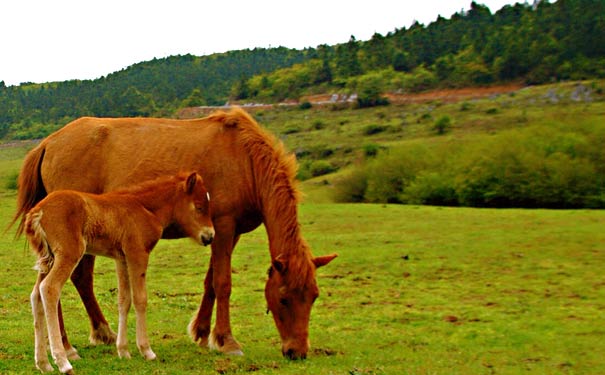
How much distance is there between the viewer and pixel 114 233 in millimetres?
6902

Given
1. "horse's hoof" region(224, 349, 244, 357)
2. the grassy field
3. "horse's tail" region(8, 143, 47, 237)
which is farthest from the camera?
"horse's tail" region(8, 143, 47, 237)

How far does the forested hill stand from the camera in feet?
286

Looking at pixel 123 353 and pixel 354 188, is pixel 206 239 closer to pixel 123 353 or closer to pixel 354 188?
pixel 123 353

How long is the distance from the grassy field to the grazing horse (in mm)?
567

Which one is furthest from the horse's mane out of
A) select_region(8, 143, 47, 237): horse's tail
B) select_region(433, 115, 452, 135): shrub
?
select_region(433, 115, 452, 135): shrub

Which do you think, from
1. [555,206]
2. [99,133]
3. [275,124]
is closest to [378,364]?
[99,133]

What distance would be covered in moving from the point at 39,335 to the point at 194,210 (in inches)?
81.3

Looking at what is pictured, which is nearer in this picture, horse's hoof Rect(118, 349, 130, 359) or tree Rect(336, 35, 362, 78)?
horse's hoof Rect(118, 349, 130, 359)

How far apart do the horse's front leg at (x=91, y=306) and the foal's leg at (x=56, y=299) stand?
6.85ft

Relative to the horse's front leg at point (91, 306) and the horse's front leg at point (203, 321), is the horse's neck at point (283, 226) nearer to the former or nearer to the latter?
the horse's front leg at point (203, 321)

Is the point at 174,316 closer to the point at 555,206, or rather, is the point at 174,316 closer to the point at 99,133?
the point at 99,133

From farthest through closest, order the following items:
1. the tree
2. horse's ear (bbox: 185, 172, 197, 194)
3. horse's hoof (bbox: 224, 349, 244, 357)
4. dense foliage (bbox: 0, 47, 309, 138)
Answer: dense foliage (bbox: 0, 47, 309, 138)
the tree
horse's hoof (bbox: 224, 349, 244, 357)
horse's ear (bbox: 185, 172, 197, 194)

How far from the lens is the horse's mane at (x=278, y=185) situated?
7598 mm

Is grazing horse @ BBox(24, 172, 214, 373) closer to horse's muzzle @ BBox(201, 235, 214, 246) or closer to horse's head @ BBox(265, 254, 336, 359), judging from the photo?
horse's muzzle @ BBox(201, 235, 214, 246)
